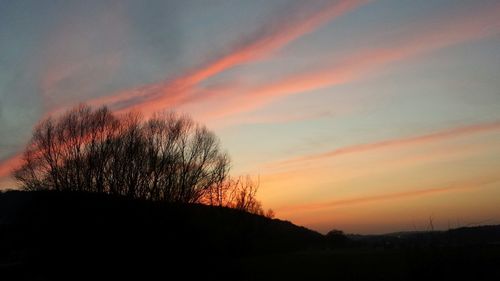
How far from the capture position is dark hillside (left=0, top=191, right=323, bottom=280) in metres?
22.6

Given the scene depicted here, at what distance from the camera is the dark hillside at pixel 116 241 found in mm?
22641

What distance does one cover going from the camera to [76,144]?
52781 mm

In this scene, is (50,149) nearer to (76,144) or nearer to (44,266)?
(76,144)

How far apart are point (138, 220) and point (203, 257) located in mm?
3503

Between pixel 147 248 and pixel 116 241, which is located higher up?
pixel 116 241

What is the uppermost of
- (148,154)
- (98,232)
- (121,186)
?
(148,154)

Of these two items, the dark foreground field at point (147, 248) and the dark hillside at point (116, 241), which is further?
the dark hillside at point (116, 241)

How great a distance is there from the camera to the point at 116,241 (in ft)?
74.9

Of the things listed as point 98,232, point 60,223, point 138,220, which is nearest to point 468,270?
point 138,220

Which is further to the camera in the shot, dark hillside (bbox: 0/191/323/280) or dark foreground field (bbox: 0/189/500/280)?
dark hillside (bbox: 0/191/323/280)

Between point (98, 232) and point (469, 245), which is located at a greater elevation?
point (98, 232)

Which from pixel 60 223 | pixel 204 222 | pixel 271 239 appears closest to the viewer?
pixel 60 223

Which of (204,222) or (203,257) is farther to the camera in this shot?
(204,222)

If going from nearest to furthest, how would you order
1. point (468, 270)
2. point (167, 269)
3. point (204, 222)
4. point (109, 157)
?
point (468, 270) → point (167, 269) → point (204, 222) → point (109, 157)
